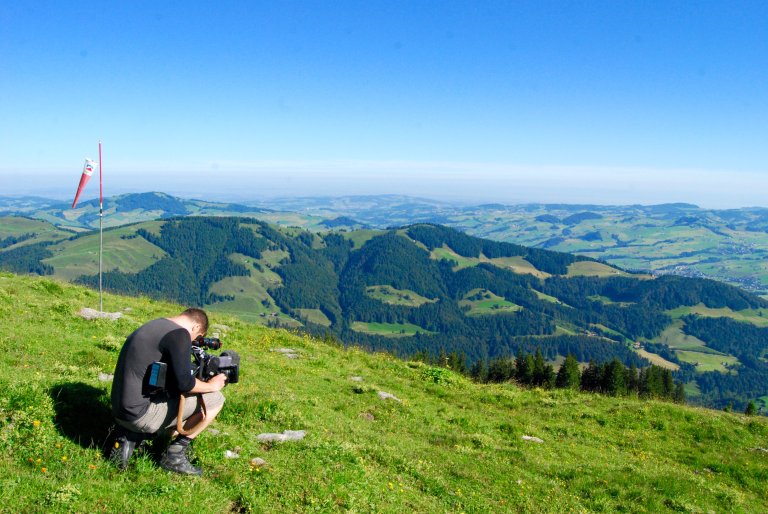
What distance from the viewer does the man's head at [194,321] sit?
827 cm

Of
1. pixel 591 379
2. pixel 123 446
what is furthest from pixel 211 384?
pixel 591 379

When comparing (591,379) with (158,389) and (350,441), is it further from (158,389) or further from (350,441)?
(158,389)

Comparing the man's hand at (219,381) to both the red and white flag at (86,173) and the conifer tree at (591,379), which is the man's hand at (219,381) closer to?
the red and white flag at (86,173)

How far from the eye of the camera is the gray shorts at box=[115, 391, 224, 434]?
8.02 meters

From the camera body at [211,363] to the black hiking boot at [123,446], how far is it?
4.77 feet

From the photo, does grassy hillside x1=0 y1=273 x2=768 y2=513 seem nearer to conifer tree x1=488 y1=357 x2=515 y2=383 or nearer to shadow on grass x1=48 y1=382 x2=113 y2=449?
shadow on grass x1=48 y1=382 x2=113 y2=449

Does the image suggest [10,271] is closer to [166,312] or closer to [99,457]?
[166,312]

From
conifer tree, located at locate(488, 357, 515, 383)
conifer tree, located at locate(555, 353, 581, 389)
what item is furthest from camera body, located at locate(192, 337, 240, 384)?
conifer tree, located at locate(488, 357, 515, 383)

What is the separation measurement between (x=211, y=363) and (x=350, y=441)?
221 inches

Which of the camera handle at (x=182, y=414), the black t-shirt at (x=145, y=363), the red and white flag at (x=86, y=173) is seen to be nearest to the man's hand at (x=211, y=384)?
the camera handle at (x=182, y=414)

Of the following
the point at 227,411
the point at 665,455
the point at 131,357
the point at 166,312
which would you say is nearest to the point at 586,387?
the point at 665,455

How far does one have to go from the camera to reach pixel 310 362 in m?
23.4

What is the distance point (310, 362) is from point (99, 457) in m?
15.4

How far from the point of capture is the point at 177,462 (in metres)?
8.30
